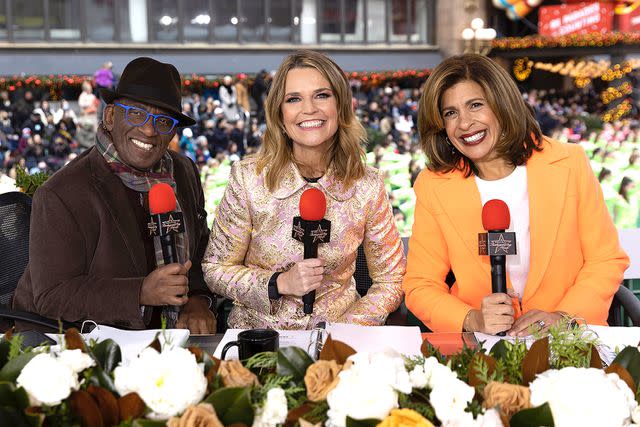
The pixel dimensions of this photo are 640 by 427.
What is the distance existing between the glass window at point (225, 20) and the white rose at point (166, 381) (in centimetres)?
1794

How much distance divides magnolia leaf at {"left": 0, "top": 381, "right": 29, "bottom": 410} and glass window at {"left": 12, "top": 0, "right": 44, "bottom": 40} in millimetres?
17379

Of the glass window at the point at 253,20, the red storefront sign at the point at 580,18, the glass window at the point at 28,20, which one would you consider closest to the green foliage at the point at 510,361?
the glass window at the point at 28,20

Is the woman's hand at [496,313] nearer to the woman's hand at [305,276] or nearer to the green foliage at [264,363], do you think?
the woman's hand at [305,276]

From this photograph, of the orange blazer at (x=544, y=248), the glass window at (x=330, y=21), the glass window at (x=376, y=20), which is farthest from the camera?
the glass window at (x=376, y=20)

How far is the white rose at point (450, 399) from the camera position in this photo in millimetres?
1049

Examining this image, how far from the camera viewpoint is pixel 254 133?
37.4ft

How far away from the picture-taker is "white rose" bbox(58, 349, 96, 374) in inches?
45.1

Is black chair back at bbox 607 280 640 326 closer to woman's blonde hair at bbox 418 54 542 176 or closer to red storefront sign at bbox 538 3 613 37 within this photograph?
woman's blonde hair at bbox 418 54 542 176

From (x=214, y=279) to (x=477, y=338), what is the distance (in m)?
0.84

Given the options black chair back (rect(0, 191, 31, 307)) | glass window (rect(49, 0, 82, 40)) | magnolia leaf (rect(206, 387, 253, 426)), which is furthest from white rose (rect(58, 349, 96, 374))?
glass window (rect(49, 0, 82, 40))

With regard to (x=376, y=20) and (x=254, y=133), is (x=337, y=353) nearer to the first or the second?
(x=254, y=133)

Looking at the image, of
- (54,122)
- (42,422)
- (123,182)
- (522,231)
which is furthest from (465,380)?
(54,122)

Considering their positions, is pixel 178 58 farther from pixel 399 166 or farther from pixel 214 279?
pixel 214 279

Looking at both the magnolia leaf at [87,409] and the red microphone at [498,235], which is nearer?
the magnolia leaf at [87,409]
